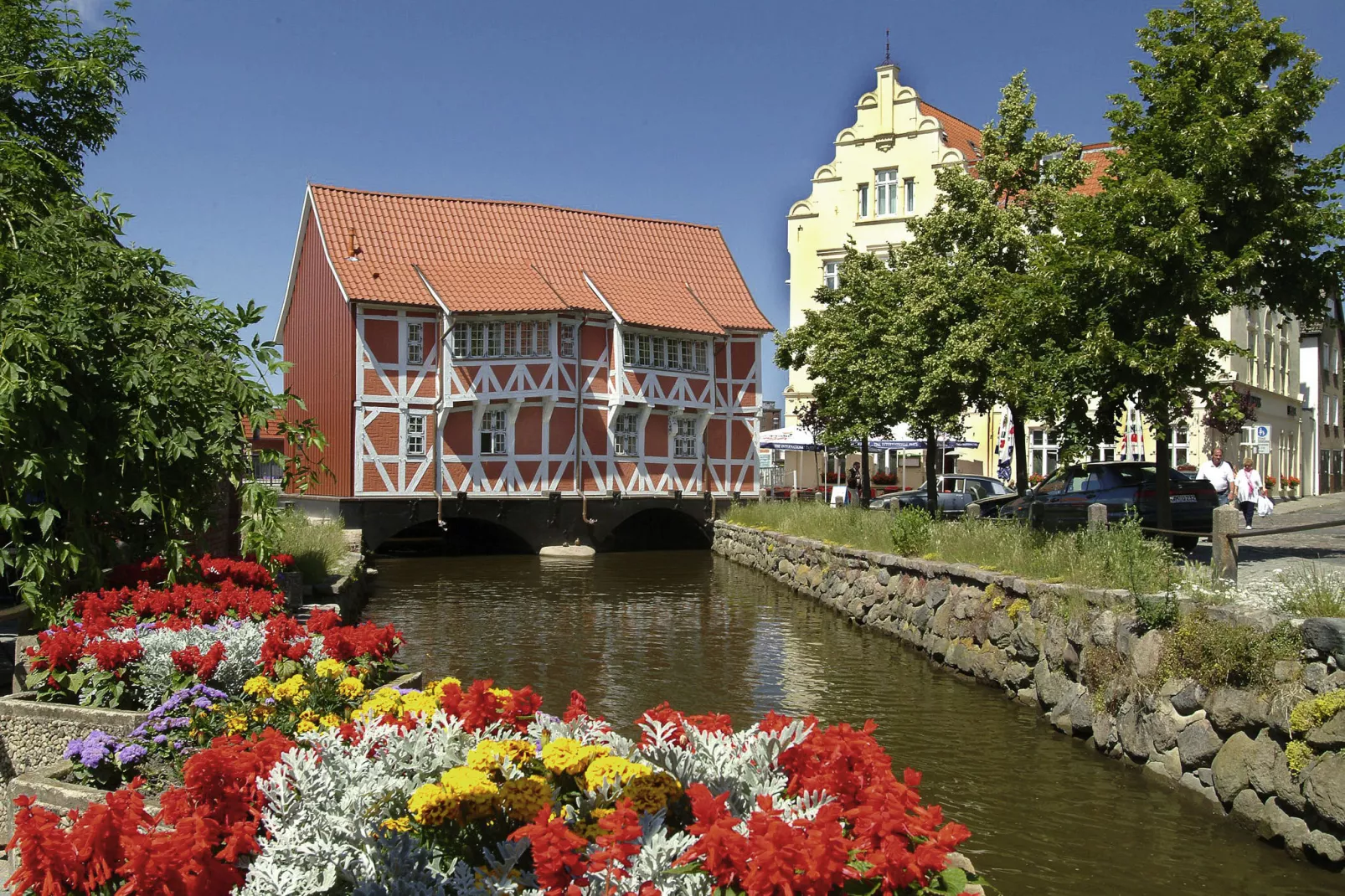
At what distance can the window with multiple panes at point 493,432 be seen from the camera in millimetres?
34406

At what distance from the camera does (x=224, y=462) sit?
10.0 metres

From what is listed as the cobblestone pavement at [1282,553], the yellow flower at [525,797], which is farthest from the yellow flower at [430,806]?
the cobblestone pavement at [1282,553]

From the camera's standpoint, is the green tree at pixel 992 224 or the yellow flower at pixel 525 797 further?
the green tree at pixel 992 224

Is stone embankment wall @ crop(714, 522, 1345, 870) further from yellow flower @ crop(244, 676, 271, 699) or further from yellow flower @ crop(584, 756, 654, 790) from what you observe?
yellow flower @ crop(244, 676, 271, 699)

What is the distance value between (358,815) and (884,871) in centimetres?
182

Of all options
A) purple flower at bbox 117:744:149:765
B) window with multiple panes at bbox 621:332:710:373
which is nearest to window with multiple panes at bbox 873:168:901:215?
window with multiple panes at bbox 621:332:710:373

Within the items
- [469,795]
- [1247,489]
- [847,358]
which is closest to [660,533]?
[847,358]

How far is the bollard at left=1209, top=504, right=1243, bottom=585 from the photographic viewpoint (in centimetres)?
1017

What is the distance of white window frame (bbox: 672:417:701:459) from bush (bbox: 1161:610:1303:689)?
2785 cm

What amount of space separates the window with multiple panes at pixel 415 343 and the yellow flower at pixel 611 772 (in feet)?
99.5

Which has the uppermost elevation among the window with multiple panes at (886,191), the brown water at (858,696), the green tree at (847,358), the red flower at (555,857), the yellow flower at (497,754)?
the window with multiple panes at (886,191)

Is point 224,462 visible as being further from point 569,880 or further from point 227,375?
point 569,880

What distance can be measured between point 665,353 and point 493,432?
5.94 metres

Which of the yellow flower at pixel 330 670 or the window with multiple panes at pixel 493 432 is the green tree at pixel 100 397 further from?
the window with multiple panes at pixel 493 432
